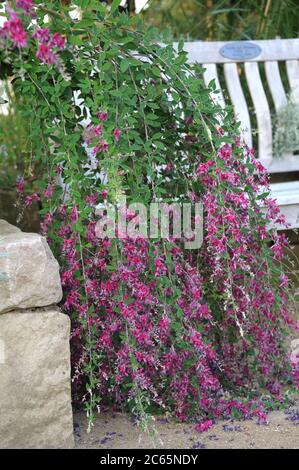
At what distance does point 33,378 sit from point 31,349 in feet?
0.25

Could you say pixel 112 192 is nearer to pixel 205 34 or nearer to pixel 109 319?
pixel 109 319

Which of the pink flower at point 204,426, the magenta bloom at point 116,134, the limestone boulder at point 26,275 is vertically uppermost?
the magenta bloom at point 116,134

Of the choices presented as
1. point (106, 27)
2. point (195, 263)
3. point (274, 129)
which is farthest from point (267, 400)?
point (274, 129)

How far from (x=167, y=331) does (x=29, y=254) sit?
17.7 inches

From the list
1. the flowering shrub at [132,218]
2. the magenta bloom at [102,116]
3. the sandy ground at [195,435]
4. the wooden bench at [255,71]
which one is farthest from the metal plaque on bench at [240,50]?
the sandy ground at [195,435]

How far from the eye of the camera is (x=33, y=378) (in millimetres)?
2115

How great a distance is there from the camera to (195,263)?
8.70 feet

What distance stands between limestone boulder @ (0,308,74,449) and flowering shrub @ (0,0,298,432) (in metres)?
0.10

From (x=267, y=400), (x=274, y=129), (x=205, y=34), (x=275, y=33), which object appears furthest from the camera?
(x=205, y=34)

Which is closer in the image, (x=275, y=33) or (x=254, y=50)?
(x=254, y=50)

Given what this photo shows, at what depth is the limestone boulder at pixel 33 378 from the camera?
2.10m

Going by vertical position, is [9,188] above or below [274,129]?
below

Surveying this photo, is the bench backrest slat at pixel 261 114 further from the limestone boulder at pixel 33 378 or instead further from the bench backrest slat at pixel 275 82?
the limestone boulder at pixel 33 378

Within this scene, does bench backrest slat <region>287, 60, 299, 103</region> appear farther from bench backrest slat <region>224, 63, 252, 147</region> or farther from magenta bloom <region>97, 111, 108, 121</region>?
magenta bloom <region>97, 111, 108, 121</region>
